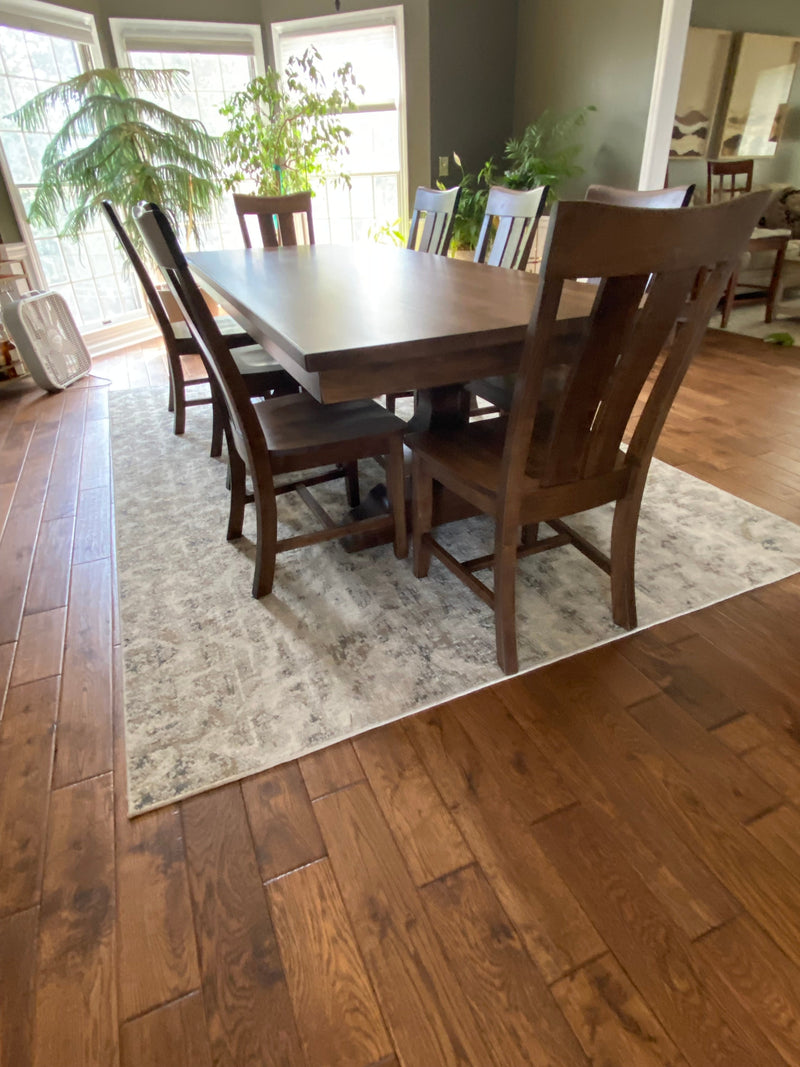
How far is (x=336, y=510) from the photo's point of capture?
220 cm

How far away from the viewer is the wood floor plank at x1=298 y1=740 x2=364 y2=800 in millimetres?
1193

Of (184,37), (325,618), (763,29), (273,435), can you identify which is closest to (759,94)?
(763,29)

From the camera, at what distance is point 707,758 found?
3.98 feet

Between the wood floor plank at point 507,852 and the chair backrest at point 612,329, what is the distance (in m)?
0.52

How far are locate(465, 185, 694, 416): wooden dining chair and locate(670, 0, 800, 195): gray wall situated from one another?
12.6 feet

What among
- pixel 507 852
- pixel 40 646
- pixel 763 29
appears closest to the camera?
pixel 507 852

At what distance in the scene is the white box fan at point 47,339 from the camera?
3.41m

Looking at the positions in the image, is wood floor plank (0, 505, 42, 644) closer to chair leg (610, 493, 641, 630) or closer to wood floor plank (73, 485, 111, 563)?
wood floor plank (73, 485, 111, 563)

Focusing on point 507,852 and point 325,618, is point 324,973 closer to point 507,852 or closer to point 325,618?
point 507,852

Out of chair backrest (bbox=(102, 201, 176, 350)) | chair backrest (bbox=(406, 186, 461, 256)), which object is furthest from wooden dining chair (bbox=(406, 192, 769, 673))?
chair backrest (bbox=(102, 201, 176, 350))

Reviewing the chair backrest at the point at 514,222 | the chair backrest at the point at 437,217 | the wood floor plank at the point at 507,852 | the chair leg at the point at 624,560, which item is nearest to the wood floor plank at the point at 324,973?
the wood floor plank at the point at 507,852

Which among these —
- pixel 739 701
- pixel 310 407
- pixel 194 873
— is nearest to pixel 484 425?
pixel 310 407

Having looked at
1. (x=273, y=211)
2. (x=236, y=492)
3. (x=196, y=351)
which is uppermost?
(x=273, y=211)

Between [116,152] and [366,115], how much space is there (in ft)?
6.54
